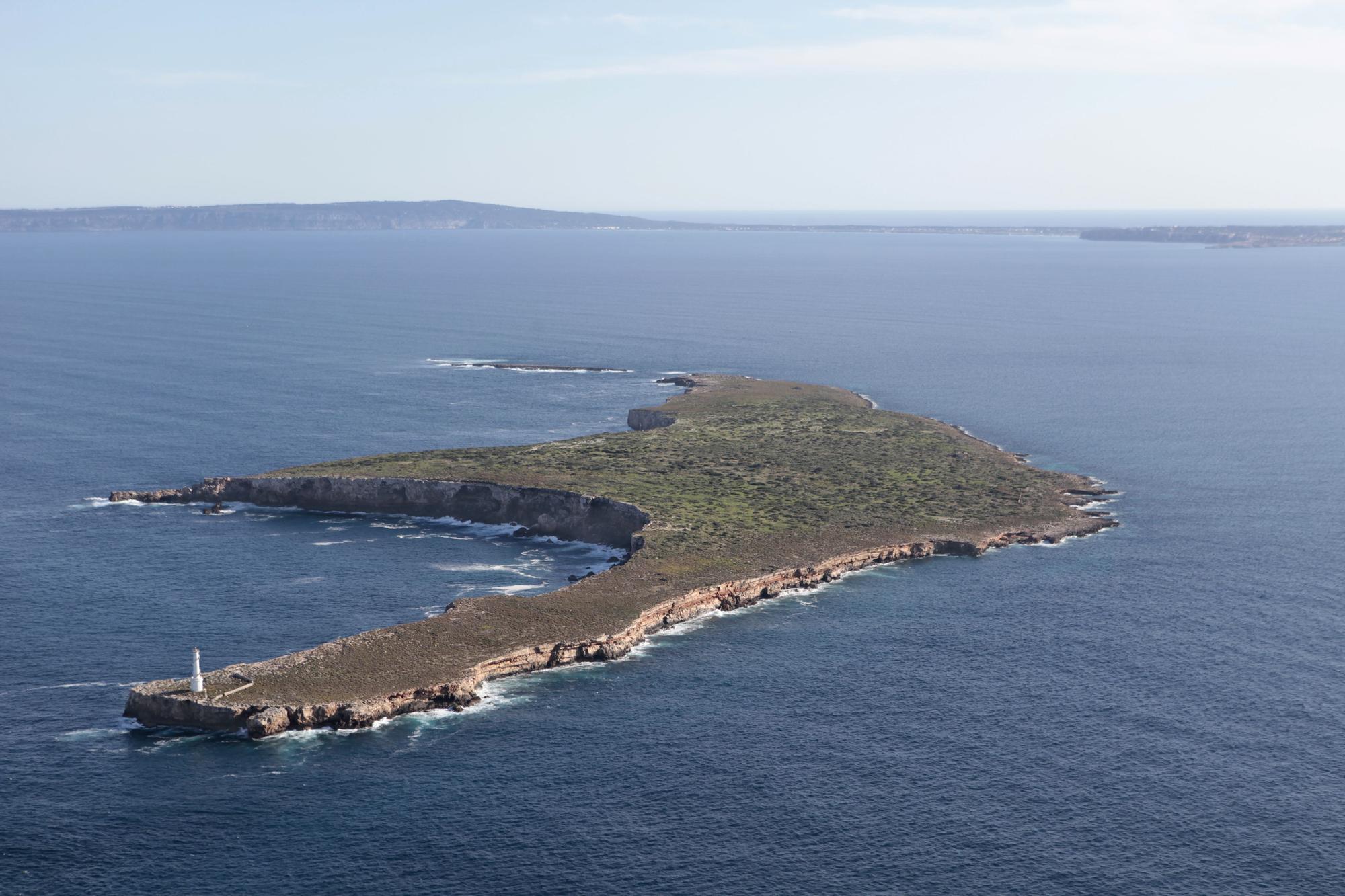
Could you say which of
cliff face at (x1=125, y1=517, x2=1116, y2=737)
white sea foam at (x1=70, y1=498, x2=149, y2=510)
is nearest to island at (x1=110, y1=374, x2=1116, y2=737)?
cliff face at (x1=125, y1=517, x2=1116, y2=737)

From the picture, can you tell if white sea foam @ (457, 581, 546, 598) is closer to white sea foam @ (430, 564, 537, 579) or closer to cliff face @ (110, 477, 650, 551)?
white sea foam @ (430, 564, 537, 579)

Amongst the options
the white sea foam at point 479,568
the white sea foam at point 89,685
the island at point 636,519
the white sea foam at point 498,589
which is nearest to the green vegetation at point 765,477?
the island at point 636,519

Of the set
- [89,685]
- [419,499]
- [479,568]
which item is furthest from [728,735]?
[419,499]

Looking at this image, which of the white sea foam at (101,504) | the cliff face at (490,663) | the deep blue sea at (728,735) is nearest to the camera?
the deep blue sea at (728,735)

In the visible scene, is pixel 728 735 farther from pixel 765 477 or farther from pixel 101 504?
pixel 101 504

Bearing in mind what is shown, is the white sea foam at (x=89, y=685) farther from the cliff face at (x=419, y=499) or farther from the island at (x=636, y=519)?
the cliff face at (x=419, y=499)
